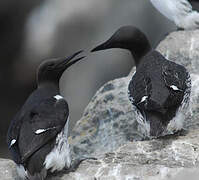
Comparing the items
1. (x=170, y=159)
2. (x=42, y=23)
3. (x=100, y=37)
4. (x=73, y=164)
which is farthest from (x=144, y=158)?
(x=42, y=23)

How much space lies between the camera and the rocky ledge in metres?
6.88

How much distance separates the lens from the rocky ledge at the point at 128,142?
22.6 ft

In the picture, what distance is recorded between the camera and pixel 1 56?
15.7 m

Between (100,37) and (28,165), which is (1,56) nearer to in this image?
(100,37)

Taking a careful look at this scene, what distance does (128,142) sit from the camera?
26.1ft

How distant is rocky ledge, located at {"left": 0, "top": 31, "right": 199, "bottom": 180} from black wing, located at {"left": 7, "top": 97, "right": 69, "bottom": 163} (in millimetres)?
482

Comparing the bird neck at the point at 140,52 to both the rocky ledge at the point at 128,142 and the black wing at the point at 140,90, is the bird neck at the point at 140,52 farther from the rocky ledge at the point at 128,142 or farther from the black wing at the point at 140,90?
the black wing at the point at 140,90

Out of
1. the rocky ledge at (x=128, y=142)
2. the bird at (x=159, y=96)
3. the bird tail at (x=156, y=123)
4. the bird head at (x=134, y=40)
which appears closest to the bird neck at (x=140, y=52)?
the bird head at (x=134, y=40)

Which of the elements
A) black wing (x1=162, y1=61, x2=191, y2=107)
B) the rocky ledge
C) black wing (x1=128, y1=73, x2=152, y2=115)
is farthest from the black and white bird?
black wing (x1=162, y1=61, x2=191, y2=107)

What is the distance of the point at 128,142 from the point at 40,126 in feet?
4.07

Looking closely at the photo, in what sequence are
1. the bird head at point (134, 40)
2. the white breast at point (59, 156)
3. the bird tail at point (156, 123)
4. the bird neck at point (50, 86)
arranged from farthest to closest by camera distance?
the bird head at point (134, 40) < the bird neck at point (50, 86) < the bird tail at point (156, 123) < the white breast at point (59, 156)

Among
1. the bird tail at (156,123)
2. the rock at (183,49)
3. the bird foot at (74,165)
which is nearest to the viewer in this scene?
the bird foot at (74,165)

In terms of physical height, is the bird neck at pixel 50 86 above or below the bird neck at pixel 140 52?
above

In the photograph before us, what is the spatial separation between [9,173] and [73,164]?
0.68 m
